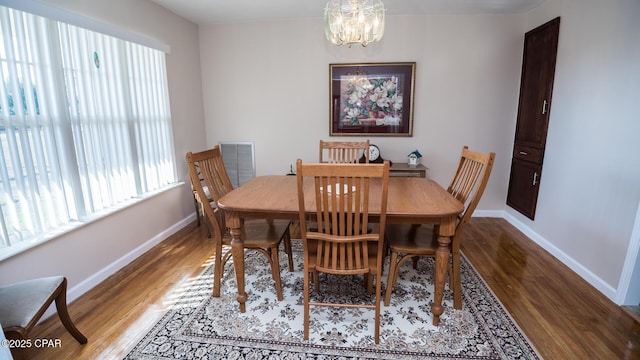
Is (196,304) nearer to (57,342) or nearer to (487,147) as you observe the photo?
(57,342)

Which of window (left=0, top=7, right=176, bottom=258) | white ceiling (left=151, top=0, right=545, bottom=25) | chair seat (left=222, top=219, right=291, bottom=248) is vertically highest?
white ceiling (left=151, top=0, right=545, bottom=25)

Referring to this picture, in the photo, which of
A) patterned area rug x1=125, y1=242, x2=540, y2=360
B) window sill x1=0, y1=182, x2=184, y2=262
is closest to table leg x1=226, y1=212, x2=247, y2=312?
patterned area rug x1=125, y1=242, x2=540, y2=360

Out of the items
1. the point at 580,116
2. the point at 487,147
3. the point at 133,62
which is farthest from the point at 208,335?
the point at 487,147

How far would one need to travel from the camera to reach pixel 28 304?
1494mm

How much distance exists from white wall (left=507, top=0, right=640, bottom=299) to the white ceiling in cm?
47

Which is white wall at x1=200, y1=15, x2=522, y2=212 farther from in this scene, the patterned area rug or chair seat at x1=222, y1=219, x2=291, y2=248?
the patterned area rug

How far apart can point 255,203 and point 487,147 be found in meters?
3.12

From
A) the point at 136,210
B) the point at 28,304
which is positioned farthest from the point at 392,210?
the point at 136,210

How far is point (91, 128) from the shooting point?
7.97 ft

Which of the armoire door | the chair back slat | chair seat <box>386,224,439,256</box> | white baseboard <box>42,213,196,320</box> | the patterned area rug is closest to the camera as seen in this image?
the patterned area rug

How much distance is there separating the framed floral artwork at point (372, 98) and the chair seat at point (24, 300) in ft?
10.1

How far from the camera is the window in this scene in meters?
1.87

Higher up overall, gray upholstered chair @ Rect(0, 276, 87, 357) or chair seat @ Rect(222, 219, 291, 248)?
chair seat @ Rect(222, 219, 291, 248)

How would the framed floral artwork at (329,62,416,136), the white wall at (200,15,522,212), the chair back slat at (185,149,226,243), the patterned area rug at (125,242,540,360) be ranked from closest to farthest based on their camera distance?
the patterned area rug at (125,242,540,360), the chair back slat at (185,149,226,243), the white wall at (200,15,522,212), the framed floral artwork at (329,62,416,136)
